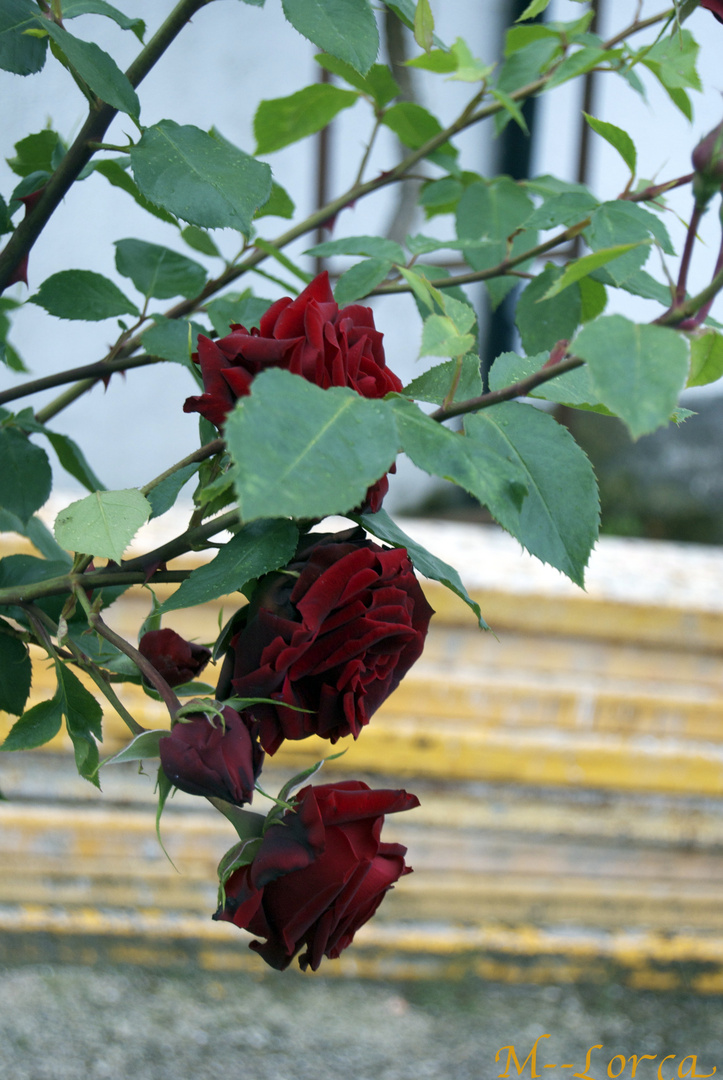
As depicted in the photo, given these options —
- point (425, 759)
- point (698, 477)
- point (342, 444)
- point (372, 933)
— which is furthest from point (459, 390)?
point (698, 477)

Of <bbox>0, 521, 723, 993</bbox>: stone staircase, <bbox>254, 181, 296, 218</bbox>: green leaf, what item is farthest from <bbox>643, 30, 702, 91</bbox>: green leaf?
<bbox>0, 521, 723, 993</bbox>: stone staircase

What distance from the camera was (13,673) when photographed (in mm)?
230

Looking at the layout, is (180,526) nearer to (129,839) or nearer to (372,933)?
(129,839)

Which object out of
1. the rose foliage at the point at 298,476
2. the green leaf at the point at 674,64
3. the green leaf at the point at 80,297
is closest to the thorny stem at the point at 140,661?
the rose foliage at the point at 298,476

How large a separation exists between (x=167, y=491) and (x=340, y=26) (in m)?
0.10

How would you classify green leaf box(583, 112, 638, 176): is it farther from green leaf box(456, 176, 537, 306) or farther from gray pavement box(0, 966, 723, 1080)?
gray pavement box(0, 966, 723, 1080)

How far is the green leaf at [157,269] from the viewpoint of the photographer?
266 millimetres

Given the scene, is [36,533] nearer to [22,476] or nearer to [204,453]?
[22,476]

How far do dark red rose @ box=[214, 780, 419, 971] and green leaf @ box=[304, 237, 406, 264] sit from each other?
15 centimetres

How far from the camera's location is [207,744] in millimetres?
146

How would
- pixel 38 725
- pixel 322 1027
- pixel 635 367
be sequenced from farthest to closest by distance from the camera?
pixel 322 1027 < pixel 38 725 < pixel 635 367

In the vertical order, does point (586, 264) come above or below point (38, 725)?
above

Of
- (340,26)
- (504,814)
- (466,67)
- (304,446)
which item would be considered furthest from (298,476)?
(504,814)

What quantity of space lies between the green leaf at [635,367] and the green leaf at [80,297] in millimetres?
168
